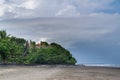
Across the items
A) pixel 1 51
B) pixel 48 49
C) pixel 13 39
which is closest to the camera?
pixel 1 51

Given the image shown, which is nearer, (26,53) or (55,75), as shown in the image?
(55,75)

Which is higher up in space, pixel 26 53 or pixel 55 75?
Answer: pixel 26 53

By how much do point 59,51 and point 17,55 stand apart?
44088 mm

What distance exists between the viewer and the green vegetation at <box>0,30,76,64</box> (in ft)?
429

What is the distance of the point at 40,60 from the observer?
167750 mm

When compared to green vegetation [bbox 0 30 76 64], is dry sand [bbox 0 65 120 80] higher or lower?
lower

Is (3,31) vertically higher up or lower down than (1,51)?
higher up

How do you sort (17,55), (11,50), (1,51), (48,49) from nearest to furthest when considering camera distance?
1. (1,51)
2. (11,50)
3. (17,55)
4. (48,49)

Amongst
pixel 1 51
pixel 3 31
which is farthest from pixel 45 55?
pixel 1 51

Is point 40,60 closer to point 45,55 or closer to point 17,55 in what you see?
point 45,55

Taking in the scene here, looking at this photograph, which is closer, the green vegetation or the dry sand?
the dry sand

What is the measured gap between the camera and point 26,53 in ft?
550

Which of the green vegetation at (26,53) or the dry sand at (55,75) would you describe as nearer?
the dry sand at (55,75)

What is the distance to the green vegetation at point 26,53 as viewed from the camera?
131m
